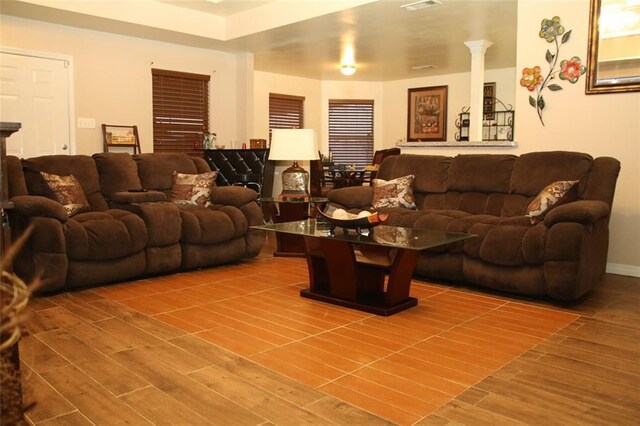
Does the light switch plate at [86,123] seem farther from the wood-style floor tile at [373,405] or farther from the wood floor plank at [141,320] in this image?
the wood-style floor tile at [373,405]

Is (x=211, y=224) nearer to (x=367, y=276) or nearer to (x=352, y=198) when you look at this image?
(x=352, y=198)

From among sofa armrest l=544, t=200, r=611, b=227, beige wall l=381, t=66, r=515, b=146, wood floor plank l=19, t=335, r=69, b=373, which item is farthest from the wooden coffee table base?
beige wall l=381, t=66, r=515, b=146

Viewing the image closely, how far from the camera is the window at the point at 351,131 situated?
35.1ft

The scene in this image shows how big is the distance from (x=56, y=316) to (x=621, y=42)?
464 centimetres

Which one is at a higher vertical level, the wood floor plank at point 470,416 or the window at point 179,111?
the window at point 179,111

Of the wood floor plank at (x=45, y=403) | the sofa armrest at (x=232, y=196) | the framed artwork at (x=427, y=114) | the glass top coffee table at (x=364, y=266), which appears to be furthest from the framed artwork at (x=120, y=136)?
the framed artwork at (x=427, y=114)

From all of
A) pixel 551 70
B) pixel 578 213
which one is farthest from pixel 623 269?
pixel 551 70

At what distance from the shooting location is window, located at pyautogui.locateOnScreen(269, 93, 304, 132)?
9609mm

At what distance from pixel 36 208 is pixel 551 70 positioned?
4.28 meters

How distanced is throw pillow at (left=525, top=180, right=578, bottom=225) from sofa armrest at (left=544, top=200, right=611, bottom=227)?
8.9 inches

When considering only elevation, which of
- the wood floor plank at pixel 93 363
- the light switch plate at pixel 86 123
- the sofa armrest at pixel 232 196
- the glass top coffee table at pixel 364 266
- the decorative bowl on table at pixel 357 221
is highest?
the light switch plate at pixel 86 123

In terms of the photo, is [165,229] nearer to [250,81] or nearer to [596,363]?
[596,363]

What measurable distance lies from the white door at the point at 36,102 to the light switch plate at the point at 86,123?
13cm

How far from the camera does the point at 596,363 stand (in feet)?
8.61
